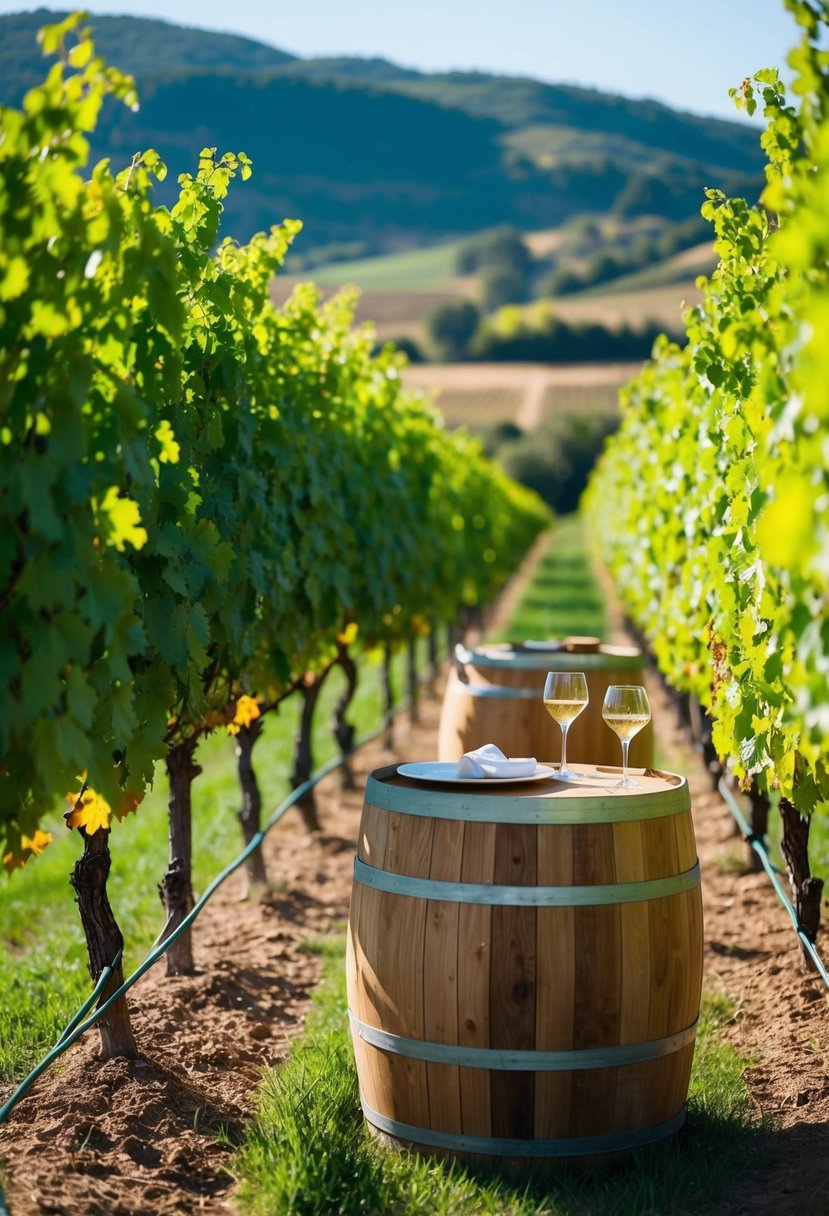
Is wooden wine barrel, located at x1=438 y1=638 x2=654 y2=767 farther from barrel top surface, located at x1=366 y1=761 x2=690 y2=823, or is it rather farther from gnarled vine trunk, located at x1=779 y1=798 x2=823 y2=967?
barrel top surface, located at x1=366 y1=761 x2=690 y2=823

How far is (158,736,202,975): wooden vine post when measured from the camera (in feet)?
16.8

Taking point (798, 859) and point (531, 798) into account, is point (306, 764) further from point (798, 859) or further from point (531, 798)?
point (531, 798)

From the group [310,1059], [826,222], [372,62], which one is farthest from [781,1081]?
[372,62]

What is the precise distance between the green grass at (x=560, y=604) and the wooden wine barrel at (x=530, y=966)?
12.1m

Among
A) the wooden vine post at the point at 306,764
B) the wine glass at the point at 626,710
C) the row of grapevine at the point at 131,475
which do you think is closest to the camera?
the row of grapevine at the point at 131,475

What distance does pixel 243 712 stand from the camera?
565 centimetres

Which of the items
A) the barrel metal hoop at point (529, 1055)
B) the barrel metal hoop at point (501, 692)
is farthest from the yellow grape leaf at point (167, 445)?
the barrel metal hoop at point (501, 692)

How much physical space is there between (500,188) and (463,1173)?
517 ft

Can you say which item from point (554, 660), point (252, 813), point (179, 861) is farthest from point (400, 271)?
point (179, 861)

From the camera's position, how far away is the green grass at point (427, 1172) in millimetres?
3201

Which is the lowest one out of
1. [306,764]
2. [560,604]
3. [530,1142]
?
[560,604]

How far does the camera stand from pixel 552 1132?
3334 millimetres

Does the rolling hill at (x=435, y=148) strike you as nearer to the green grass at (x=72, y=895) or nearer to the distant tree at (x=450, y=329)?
the distant tree at (x=450, y=329)

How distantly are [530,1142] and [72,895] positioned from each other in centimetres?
433
